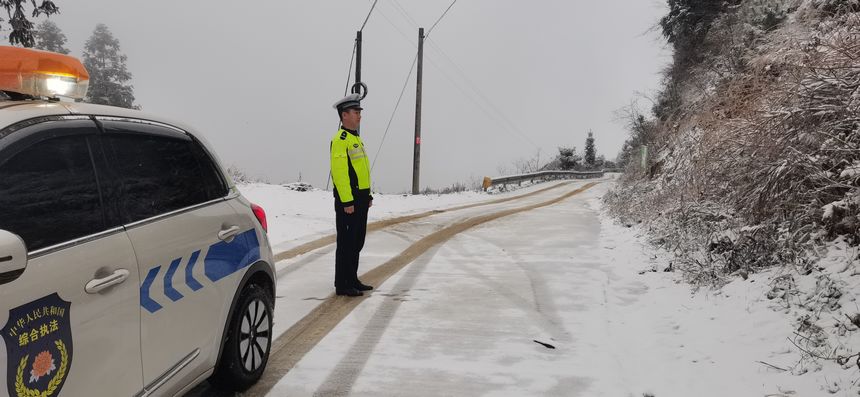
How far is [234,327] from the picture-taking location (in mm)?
3160

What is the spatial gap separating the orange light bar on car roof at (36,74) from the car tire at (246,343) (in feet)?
4.93

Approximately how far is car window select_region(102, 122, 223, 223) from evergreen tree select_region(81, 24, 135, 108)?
138 ft

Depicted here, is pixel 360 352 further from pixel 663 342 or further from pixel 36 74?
pixel 36 74

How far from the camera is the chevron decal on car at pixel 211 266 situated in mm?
2395

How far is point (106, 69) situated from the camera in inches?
1588

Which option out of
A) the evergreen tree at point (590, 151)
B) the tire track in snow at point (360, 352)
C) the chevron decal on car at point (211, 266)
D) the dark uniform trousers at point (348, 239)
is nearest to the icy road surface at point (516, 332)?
the tire track in snow at point (360, 352)

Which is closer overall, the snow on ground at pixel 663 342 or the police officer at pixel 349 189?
the snow on ground at pixel 663 342

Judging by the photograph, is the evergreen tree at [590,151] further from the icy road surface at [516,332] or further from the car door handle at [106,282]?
the car door handle at [106,282]

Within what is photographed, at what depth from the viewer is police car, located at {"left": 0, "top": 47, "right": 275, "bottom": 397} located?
1849 mm

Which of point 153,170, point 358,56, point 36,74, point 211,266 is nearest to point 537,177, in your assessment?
point 358,56

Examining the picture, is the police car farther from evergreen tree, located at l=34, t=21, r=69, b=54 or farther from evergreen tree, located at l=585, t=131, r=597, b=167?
evergreen tree, located at l=585, t=131, r=597, b=167

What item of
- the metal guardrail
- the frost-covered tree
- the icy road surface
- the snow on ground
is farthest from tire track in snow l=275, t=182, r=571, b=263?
the frost-covered tree

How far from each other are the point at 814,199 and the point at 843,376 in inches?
73.8

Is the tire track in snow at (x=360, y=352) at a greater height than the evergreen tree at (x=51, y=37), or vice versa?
the evergreen tree at (x=51, y=37)
